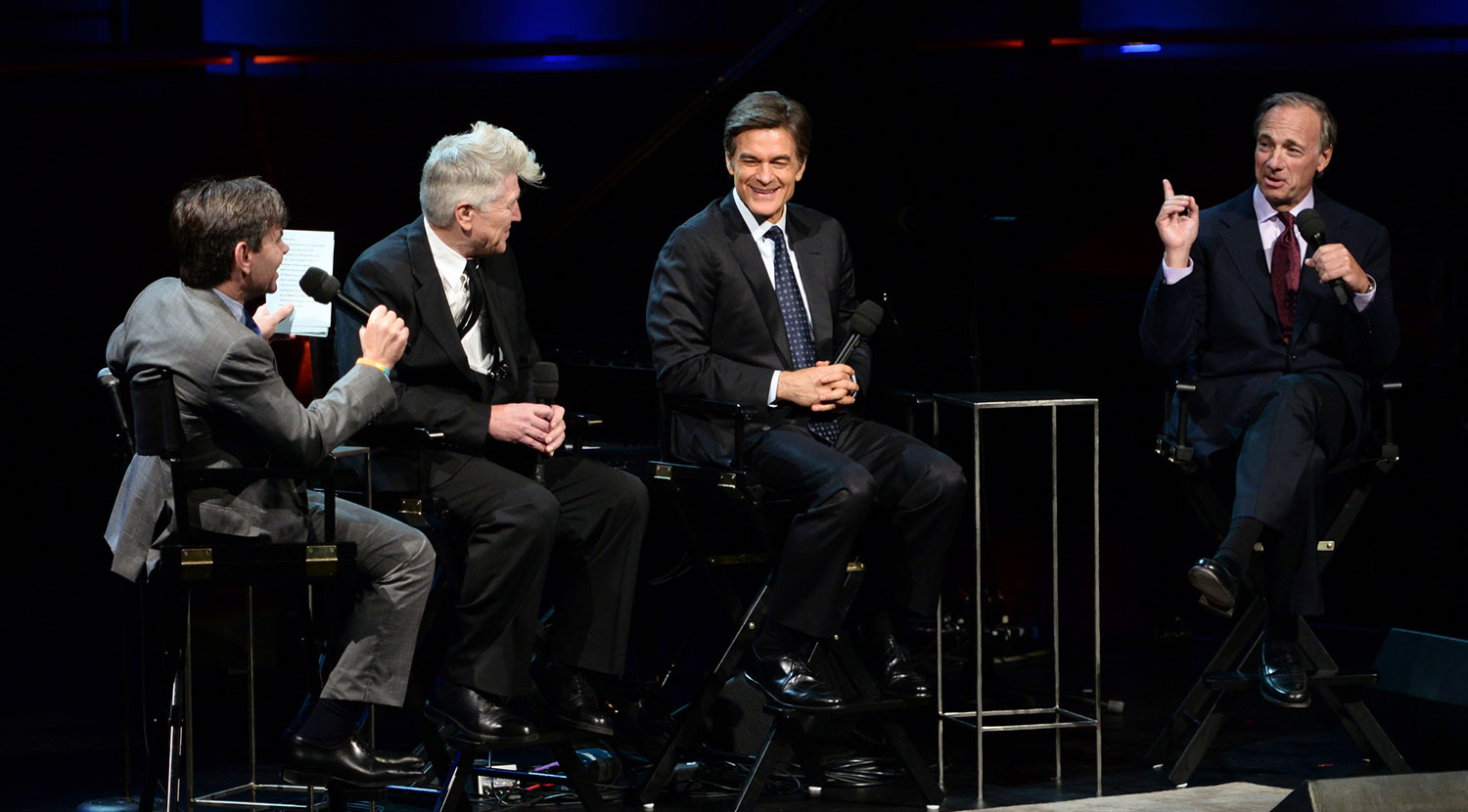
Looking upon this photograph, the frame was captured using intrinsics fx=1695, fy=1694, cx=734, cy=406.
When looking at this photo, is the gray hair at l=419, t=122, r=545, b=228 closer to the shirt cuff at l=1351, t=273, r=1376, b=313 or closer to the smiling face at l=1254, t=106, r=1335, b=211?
the smiling face at l=1254, t=106, r=1335, b=211

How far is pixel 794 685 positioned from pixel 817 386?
0.67 metres

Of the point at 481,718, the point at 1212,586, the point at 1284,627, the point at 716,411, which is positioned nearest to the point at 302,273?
the point at 716,411

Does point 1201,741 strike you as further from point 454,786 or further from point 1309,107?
point 454,786

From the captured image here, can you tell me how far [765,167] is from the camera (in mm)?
3984

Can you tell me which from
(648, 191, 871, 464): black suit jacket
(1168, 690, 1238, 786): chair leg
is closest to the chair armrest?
(648, 191, 871, 464): black suit jacket

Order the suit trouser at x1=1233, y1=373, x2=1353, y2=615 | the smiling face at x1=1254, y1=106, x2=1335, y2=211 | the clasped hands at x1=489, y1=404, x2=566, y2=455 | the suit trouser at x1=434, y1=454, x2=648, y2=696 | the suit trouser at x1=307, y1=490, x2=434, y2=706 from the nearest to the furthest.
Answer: the suit trouser at x1=307, y1=490, x2=434, y2=706
the suit trouser at x1=434, y1=454, x2=648, y2=696
the clasped hands at x1=489, y1=404, x2=566, y2=455
the suit trouser at x1=1233, y1=373, x2=1353, y2=615
the smiling face at x1=1254, y1=106, x2=1335, y2=211

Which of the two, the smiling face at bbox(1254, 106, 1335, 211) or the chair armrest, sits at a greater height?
the smiling face at bbox(1254, 106, 1335, 211)

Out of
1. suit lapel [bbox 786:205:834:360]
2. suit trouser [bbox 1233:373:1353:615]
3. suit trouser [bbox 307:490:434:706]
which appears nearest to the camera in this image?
suit trouser [bbox 307:490:434:706]

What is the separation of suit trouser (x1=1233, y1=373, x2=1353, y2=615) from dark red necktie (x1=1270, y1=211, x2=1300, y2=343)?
0.25 metres

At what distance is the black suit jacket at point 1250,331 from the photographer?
13.6 ft

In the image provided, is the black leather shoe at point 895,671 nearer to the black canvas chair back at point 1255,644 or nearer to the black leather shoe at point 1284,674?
the black canvas chair back at point 1255,644

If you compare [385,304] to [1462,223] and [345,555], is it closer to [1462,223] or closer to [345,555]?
[345,555]

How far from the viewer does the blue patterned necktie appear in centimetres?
397

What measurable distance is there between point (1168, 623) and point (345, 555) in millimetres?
3121
